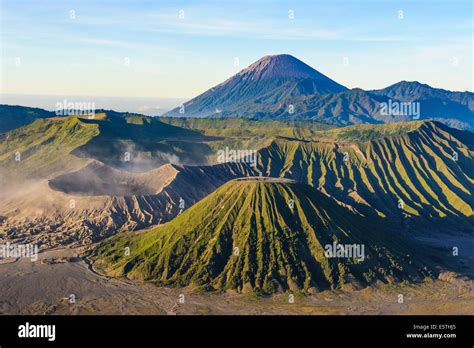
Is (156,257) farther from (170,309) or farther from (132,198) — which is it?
(132,198)

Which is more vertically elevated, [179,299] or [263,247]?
[263,247]

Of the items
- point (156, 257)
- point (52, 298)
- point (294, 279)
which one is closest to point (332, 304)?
point (294, 279)

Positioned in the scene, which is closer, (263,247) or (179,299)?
(179,299)

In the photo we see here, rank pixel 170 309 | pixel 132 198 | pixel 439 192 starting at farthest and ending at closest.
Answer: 1. pixel 439 192
2. pixel 132 198
3. pixel 170 309

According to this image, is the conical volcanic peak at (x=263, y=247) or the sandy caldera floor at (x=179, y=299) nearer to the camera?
the sandy caldera floor at (x=179, y=299)
